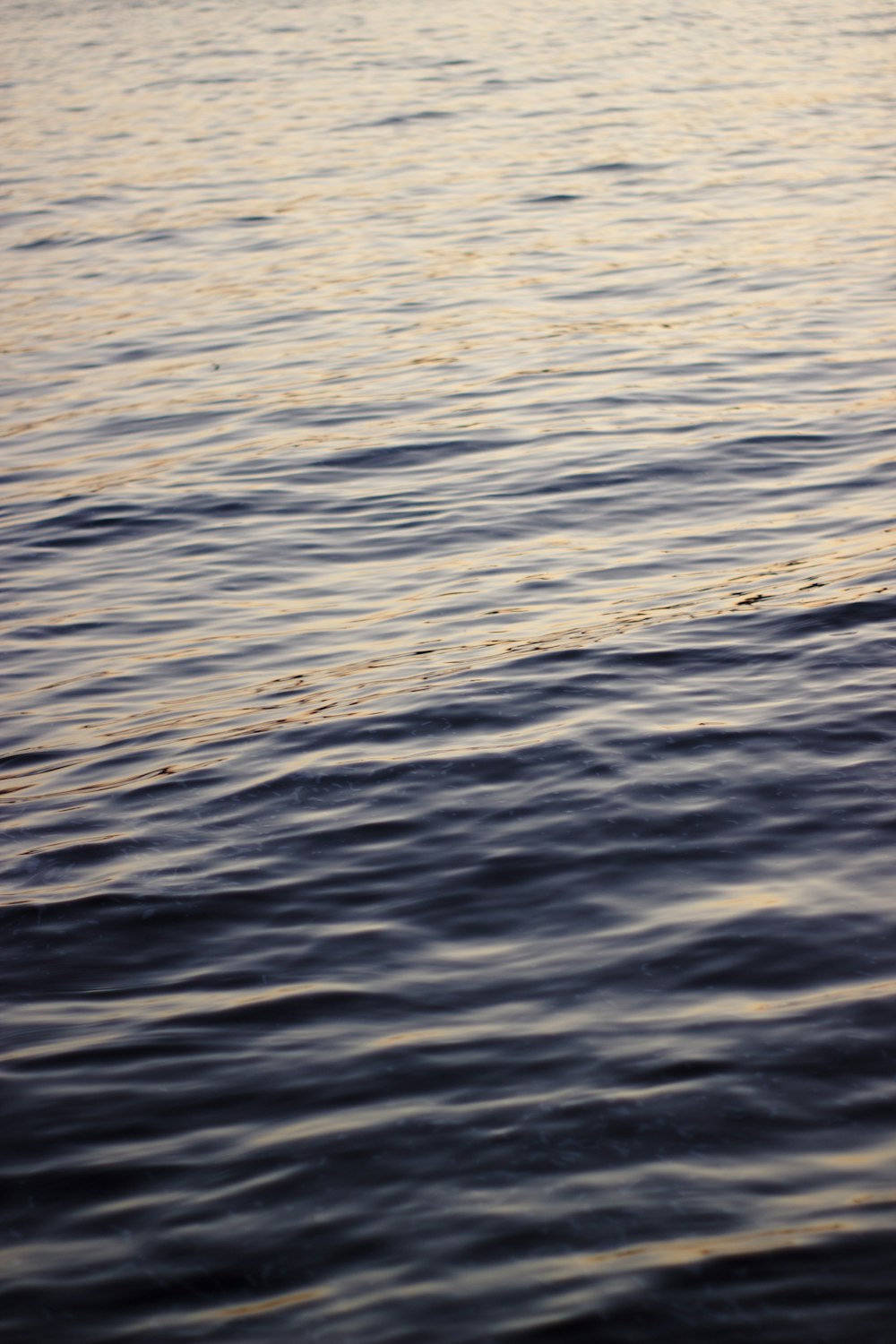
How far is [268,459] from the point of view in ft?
37.7

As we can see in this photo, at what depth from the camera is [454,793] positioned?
666 centimetres

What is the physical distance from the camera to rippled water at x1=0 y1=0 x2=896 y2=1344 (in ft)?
14.0

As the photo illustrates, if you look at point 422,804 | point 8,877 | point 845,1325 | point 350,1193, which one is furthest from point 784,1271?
point 8,877

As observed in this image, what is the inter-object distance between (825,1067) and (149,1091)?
2129 millimetres

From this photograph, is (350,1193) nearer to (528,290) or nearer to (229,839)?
(229,839)

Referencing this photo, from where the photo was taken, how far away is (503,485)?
34.7 feet

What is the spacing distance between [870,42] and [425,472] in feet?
73.4

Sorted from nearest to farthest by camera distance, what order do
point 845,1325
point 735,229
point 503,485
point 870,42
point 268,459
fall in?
point 845,1325 → point 503,485 → point 268,459 → point 735,229 → point 870,42

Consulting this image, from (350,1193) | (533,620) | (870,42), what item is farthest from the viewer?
(870,42)

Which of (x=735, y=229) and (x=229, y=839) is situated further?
(x=735, y=229)

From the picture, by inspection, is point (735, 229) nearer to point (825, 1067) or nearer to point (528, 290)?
point (528, 290)

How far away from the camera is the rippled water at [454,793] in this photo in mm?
4262

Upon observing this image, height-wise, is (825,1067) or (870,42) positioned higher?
(870,42)

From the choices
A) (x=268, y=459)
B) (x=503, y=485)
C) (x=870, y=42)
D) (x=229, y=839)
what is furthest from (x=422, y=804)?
(x=870, y=42)
